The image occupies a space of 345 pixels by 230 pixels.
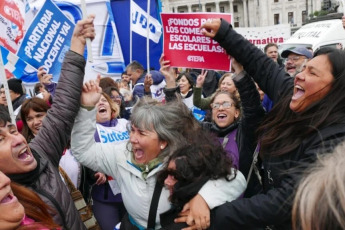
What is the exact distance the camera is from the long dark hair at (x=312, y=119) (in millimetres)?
1641

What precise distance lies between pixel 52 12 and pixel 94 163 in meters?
2.08

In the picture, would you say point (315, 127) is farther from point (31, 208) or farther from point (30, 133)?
point (30, 133)

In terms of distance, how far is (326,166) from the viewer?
0.90 meters

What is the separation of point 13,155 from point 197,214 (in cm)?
96

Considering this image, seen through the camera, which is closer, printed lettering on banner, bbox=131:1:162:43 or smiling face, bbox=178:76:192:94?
smiling face, bbox=178:76:192:94

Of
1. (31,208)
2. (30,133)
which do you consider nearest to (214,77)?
(30,133)

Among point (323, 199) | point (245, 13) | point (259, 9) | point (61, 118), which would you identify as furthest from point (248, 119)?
point (245, 13)

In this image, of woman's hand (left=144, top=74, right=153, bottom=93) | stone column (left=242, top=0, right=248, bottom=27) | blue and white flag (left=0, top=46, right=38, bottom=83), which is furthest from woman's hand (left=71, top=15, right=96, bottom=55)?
stone column (left=242, top=0, right=248, bottom=27)

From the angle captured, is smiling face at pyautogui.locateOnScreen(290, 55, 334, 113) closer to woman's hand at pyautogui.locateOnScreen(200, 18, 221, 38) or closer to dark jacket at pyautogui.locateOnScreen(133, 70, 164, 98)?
woman's hand at pyautogui.locateOnScreen(200, 18, 221, 38)

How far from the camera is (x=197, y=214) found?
162cm

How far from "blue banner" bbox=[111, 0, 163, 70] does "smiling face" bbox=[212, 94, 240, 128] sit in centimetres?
335

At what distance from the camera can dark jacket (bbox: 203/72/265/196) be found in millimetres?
2201

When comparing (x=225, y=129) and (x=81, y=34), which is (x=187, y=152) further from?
(x=225, y=129)

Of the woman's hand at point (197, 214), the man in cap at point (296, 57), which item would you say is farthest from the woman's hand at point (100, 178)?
the man in cap at point (296, 57)
